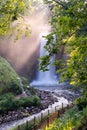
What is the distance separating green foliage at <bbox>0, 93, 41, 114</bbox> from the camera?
21.2 meters

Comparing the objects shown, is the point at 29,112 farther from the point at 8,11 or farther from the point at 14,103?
the point at 8,11

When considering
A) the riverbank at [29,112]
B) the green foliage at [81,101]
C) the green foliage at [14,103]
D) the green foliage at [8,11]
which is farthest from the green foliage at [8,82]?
the green foliage at [8,11]

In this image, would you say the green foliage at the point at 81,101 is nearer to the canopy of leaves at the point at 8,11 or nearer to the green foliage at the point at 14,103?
the canopy of leaves at the point at 8,11

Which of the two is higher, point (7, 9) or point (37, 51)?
point (7, 9)

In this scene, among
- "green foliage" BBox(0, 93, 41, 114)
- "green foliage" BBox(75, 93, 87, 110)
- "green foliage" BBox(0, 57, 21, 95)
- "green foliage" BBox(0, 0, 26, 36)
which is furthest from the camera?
"green foliage" BBox(0, 57, 21, 95)

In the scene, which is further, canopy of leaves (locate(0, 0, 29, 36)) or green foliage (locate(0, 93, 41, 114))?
green foliage (locate(0, 93, 41, 114))

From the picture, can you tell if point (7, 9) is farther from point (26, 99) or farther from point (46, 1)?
point (26, 99)

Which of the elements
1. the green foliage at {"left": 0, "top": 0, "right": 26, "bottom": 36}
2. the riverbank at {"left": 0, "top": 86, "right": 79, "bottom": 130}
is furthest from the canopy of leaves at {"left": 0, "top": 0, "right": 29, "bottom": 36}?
the riverbank at {"left": 0, "top": 86, "right": 79, "bottom": 130}

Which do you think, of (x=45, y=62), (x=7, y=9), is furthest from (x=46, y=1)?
(x=45, y=62)

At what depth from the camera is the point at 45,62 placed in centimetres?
686

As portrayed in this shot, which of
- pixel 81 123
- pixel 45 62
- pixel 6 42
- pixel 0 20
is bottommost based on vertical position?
pixel 6 42

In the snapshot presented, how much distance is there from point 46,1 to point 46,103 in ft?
52.9

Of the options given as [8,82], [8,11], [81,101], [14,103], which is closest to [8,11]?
[8,11]

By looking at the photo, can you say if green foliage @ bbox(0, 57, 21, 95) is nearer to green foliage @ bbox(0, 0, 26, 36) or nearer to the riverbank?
the riverbank
